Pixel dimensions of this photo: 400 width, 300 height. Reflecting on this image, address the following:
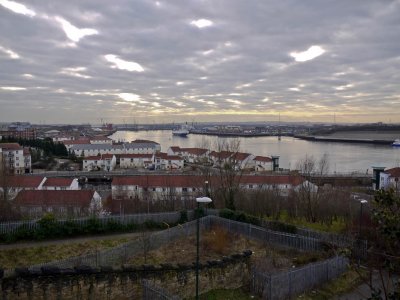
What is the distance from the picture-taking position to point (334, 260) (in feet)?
34.0

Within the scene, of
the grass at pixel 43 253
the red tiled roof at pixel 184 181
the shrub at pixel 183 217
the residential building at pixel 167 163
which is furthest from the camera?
the residential building at pixel 167 163

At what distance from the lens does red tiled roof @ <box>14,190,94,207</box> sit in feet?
65.2

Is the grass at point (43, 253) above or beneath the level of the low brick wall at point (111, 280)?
beneath

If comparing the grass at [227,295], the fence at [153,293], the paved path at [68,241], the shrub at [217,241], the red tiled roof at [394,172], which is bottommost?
the grass at [227,295]

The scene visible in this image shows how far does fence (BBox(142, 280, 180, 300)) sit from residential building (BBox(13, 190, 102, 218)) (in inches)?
418

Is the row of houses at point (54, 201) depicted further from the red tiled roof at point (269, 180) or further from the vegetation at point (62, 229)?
the red tiled roof at point (269, 180)

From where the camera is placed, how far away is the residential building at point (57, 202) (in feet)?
61.1

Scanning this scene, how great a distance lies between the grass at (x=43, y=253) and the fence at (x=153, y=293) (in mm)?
4249

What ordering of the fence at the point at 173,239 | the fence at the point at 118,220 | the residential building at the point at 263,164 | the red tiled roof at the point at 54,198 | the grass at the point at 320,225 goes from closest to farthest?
the fence at the point at 173,239 → the fence at the point at 118,220 → the grass at the point at 320,225 → the red tiled roof at the point at 54,198 → the residential building at the point at 263,164

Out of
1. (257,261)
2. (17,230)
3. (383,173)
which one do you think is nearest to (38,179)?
(17,230)

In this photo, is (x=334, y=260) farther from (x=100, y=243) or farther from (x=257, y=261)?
(x=100, y=243)

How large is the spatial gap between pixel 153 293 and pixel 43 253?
5125mm

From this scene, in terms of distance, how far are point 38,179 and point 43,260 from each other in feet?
61.3

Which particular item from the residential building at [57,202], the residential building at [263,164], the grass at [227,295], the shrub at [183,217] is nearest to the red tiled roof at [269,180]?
the residential building at [57,202]
